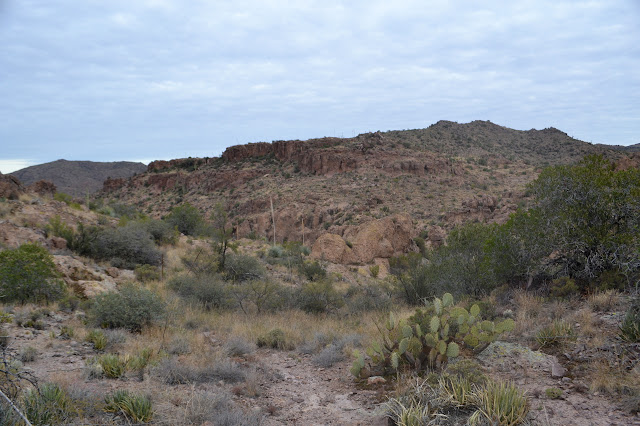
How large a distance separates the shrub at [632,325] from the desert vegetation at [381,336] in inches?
0.8

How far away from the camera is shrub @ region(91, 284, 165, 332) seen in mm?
7855

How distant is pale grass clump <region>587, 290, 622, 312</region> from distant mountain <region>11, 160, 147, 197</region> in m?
81.4

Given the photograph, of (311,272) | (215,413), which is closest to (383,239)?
(311,272)

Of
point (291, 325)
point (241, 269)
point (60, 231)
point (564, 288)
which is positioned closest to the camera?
point (564, 288)

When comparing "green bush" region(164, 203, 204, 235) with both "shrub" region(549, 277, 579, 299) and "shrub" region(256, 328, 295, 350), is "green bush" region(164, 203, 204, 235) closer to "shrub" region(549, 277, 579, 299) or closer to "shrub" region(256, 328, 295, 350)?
"shrub" region(256, 328, 295, 350)

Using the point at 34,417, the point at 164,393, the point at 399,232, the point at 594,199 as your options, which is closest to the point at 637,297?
the point at 594,199

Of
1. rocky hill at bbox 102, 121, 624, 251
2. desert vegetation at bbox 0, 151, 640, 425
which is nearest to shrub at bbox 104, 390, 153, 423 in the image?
desert vegetation at bbox 0, 151, 640, 425

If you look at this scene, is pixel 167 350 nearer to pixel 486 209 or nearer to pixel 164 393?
pixel 164 393

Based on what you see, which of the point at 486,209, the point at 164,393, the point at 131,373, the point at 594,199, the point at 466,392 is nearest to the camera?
the point at 466,392

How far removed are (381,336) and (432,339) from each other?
1.90 m

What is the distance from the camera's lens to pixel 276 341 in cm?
786

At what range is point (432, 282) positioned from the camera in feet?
37.2

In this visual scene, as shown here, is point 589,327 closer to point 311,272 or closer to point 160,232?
point 311,272

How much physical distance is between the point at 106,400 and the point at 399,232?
68.6 feet
